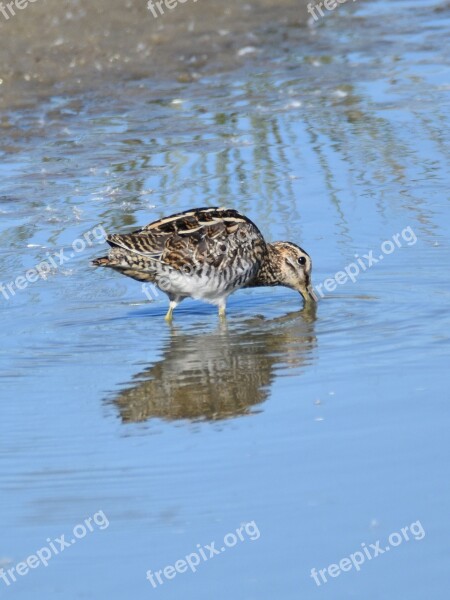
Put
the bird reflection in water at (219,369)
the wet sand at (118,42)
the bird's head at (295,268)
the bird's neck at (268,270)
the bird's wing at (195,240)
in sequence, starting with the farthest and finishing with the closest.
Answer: the wet sand at (118,42)
the bird's neck at (268,270)
the bird's head at (295,268)
the bird's wing at (195,240)
the bird reflection in water at (219,369)

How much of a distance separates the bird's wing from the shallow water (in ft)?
1.37

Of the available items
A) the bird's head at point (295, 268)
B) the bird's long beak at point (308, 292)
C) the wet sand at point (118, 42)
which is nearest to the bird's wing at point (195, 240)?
the bird's head at point (295, 268)

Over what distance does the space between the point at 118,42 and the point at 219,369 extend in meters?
8.52

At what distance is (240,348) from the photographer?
852 cm

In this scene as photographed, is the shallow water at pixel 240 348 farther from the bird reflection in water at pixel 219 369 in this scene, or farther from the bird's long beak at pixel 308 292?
the bird's long beak at pixel 308 292

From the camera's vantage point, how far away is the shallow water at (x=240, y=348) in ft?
18.4

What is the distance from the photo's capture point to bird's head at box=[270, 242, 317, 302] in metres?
9.55

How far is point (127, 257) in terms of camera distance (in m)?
8.97

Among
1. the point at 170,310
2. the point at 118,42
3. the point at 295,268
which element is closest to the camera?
the point at 170,310

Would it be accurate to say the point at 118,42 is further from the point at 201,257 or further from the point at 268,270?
the point at 201,257

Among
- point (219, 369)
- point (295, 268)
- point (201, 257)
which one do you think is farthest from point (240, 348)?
point (295, 268)

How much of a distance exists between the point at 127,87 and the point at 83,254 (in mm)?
4755

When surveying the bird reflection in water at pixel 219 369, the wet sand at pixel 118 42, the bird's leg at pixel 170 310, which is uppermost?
the bird reflection in water at pixel 219 369

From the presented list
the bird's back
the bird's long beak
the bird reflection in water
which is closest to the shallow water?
the bird reflection in water
